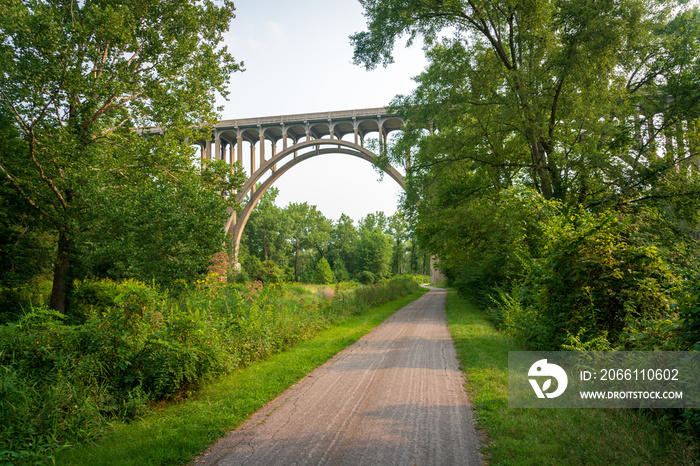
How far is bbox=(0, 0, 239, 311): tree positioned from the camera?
10289mm

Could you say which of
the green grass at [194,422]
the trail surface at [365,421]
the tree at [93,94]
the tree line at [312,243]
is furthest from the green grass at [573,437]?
the tree line at [312,243]

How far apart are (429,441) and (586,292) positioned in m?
3.19

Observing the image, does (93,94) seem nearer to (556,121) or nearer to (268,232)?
(556,121)

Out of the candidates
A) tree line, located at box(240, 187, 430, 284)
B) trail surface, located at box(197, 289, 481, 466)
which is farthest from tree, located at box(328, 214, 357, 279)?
trail surface, located at box(197, 289, 481, 466)

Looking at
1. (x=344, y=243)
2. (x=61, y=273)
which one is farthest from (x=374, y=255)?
(x=61, y=273)

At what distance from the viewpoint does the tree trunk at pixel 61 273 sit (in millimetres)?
12109

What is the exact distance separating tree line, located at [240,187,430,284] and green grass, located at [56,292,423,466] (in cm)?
4566

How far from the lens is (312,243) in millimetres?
65000

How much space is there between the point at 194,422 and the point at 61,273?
11.2 metres

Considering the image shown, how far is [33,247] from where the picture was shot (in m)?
15.0

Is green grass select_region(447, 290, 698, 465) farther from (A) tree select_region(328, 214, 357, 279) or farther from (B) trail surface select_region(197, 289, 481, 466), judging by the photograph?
(A) tree select_region(328, 214, 357, 279)

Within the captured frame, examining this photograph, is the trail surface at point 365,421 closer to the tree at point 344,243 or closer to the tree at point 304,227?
the tree at point 304,227

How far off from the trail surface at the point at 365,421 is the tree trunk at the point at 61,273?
10422 millimetres

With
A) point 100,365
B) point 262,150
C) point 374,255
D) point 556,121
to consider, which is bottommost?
point 100,365
